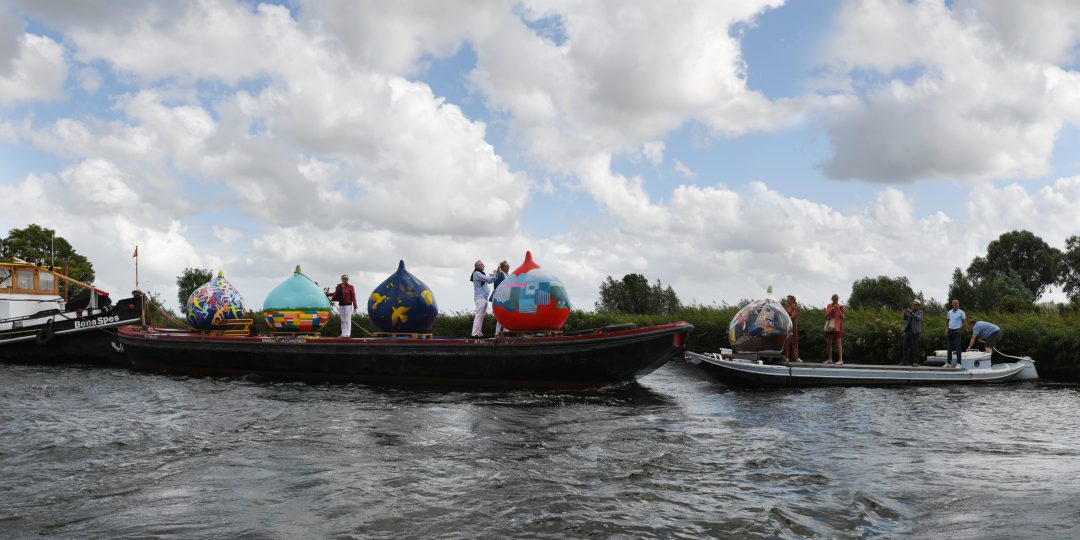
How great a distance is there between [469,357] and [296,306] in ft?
19.5

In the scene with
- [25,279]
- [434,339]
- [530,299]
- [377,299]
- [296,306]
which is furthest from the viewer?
[25,279]

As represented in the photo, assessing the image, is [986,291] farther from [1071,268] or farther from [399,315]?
[399,315]

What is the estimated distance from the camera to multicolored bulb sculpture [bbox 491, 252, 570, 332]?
1574cm

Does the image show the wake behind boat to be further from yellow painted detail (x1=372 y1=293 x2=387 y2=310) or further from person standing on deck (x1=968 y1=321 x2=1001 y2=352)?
person standing on deck (x1=968 y1=321 x2=1001 y2=352)

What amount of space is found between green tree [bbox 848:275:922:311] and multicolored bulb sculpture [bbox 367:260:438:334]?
145 feet

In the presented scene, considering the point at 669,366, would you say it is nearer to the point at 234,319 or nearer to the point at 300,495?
the point at 234,319

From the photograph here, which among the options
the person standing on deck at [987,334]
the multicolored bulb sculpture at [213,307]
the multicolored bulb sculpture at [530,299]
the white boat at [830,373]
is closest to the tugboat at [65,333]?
the multicolored bulb sculpture at [213,307]

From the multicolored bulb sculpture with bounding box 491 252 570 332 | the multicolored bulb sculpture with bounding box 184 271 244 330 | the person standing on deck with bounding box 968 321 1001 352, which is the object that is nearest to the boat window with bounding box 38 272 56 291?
the multicolored bulb sculpture with bounding box 184 271 244 330

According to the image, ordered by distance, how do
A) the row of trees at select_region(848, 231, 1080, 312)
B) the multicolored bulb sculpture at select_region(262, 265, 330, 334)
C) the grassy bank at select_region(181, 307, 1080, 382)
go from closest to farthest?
the multicolored bulb sculpture at select_region(262, 265, 330, 334), the grassy bank at select_region(181, 307, 1080, 382), the row of trees at select_region(848, 231, 1080, 312)

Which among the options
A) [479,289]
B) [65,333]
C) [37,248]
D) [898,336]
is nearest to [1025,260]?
[898,336]

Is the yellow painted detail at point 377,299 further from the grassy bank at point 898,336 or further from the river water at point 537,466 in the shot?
the grassy bank at point 898,336

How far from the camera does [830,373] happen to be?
57.1 ft

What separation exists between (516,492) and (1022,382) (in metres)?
A: 16.1

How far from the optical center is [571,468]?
28.3ft
